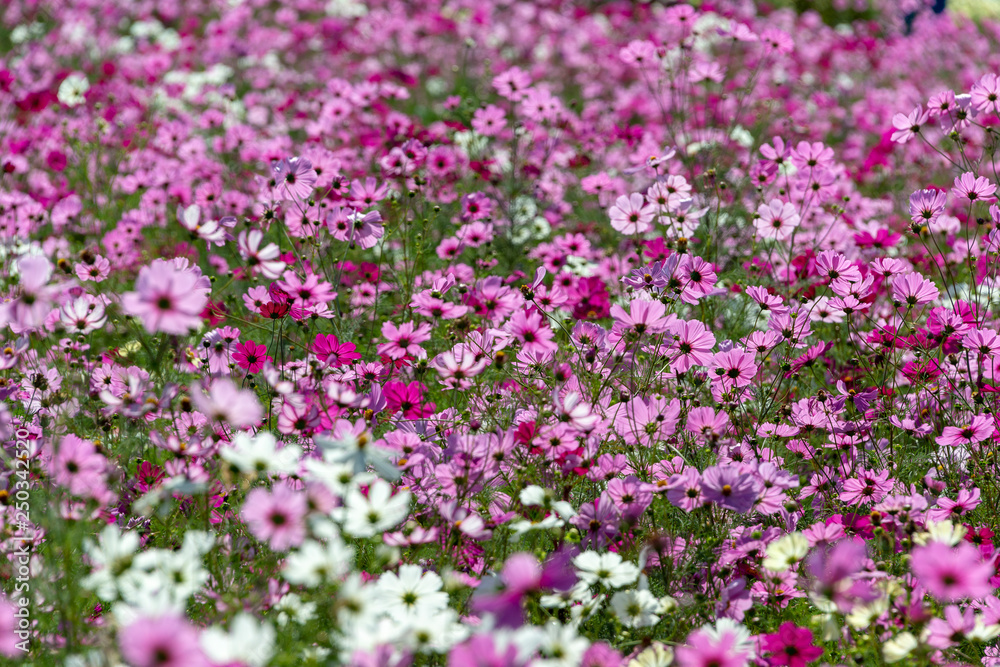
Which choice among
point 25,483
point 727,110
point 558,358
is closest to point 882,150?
point 727,110

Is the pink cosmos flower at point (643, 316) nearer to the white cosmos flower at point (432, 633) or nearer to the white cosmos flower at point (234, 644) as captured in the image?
the white cosmos flower at point (432, 633)

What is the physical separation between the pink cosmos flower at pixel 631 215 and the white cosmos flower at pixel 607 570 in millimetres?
1408

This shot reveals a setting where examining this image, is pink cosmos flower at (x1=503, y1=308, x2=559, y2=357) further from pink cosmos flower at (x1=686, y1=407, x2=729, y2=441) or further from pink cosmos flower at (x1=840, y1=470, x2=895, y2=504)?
pink cosmos flower at (x1=840, y1=470, x2=895, y2=504)

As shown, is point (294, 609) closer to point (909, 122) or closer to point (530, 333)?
point (530, 333)

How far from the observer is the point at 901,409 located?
245 centimetres

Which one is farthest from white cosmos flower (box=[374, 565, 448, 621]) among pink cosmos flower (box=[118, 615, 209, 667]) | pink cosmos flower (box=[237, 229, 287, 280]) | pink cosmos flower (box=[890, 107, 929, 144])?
pink cosmos flower (box=[890, 107, 929, 144])

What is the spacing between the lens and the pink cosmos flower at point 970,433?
2.05 meters

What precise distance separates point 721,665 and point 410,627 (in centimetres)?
51

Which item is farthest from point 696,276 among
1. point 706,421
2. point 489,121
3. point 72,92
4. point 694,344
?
point 72,92

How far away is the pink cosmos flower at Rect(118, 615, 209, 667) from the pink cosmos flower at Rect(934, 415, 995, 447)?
183 cm

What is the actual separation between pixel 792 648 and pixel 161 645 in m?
1.17

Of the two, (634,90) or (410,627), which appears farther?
(634,90)

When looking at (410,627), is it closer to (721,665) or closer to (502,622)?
(502,622)

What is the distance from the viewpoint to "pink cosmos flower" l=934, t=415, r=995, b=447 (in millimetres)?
2049
